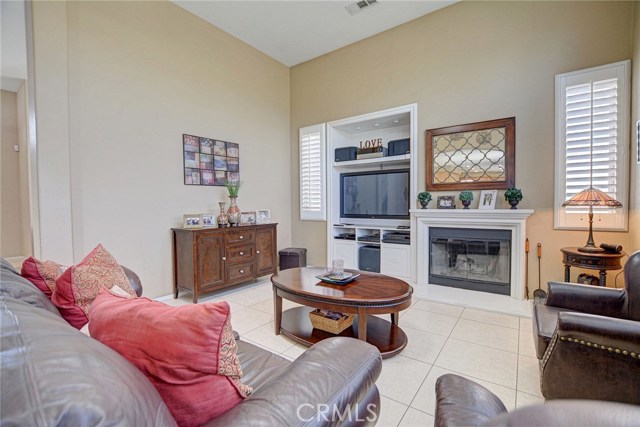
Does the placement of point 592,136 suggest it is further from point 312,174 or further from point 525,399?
point 312,174

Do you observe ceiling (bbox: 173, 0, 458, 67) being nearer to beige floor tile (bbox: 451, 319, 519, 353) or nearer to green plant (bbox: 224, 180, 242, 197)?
green plant (bbox: 224, 180, 242, 197)

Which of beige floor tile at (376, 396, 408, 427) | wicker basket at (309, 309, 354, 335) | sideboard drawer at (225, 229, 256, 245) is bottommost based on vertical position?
beige floor tile at (376, 396, 408, 427)

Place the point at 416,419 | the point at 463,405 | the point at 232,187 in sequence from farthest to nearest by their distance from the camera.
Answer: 1. the point at 232,187
2. the point at 416,419
3. the point at 463,405

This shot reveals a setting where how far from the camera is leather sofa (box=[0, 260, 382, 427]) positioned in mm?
417

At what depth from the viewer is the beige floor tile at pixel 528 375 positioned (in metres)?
1.69

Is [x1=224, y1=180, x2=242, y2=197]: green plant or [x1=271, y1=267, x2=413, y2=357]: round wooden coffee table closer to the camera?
[x1=271, y1=267, x2=413, y2=357]: round wooden coffee table

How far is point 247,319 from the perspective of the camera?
277 cm

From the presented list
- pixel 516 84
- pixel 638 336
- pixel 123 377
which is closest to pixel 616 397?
pixel 638 336

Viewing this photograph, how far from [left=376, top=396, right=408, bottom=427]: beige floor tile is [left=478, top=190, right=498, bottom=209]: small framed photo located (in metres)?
2.51

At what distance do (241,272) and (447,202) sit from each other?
9.03 ft

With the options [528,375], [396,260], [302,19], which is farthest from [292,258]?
[302,19]

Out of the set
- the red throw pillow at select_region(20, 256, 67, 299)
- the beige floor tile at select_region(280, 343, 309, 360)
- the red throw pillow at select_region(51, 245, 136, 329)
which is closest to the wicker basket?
the beige floor tile at select_region(280, 343, 309, 360)

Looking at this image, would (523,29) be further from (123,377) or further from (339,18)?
(123,377)

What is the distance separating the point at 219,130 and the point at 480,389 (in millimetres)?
3870
